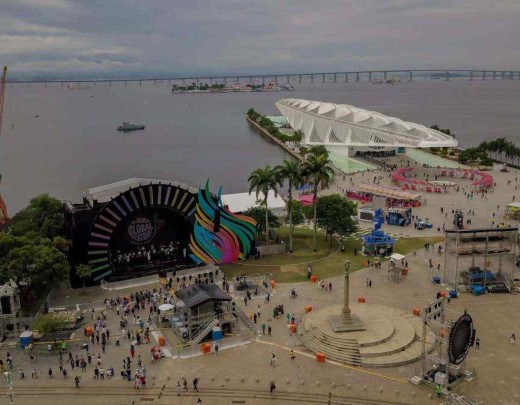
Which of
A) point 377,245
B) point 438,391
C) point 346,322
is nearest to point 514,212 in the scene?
point 377,245

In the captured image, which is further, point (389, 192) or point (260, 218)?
point (389, 192)

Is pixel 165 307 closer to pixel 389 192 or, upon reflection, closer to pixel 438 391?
pixel 438 391

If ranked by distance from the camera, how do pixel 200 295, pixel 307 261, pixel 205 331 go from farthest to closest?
pixel 307 261 → pixel 200 295 → pixel 205 331

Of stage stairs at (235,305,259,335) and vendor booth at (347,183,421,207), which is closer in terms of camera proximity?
stage stairs at (235,305,259,335)

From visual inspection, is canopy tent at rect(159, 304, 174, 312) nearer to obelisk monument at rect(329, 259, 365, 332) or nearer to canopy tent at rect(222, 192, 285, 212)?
obelisk monument at rect(329, 259, 365, 332)

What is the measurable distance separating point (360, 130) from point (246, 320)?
75771 millimetres

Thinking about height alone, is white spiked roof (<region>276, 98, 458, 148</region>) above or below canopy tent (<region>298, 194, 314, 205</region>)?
above

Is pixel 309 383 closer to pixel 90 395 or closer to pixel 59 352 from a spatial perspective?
pixel 90 395

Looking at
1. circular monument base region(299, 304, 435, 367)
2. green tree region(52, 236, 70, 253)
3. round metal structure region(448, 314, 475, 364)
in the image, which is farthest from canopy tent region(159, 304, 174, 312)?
round metal structure region(448, 314, 475, 364)

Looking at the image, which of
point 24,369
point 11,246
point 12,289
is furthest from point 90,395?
point 11,246

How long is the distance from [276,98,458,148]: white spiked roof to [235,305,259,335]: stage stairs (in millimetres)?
67549

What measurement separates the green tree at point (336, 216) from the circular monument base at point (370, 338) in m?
16.5

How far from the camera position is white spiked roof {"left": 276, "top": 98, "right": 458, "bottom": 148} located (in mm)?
103000

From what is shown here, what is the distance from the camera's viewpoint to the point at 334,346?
1448 inches
